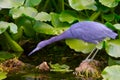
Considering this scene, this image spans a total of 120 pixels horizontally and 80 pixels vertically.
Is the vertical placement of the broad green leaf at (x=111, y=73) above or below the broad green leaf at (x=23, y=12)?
below

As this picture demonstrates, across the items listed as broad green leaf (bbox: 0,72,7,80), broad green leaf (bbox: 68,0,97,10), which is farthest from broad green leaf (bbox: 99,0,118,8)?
broad green leaf (bbox: 0,72,7,80)

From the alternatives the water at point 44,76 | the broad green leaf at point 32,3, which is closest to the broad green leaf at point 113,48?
the water at point 44,76

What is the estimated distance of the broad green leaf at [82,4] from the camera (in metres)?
4.49

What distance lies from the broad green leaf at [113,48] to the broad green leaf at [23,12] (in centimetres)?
91

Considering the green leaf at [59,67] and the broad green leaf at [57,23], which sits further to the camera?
the broad green leaf at [57,23]

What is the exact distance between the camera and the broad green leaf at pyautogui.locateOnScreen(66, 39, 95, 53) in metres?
4.17

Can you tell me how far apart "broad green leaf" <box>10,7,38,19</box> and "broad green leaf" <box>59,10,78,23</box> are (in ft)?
0.99

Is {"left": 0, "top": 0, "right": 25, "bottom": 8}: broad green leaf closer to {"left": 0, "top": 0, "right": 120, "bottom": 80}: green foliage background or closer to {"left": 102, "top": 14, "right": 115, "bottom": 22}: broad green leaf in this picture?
{"left": 0, "top": 0, "right": 120, "bottom": 80}: green foliage background

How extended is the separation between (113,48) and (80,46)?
0.45m

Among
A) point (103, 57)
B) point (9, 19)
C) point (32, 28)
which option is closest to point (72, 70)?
point (103, 57)

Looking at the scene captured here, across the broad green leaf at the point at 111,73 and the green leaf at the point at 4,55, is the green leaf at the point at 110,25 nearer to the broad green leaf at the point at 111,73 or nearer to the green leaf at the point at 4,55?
the broad green leaf at the point at 111,73

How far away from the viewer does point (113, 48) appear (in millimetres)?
3881

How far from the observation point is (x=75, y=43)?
427 cm

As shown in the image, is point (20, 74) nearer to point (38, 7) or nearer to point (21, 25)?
point (21, 25)
